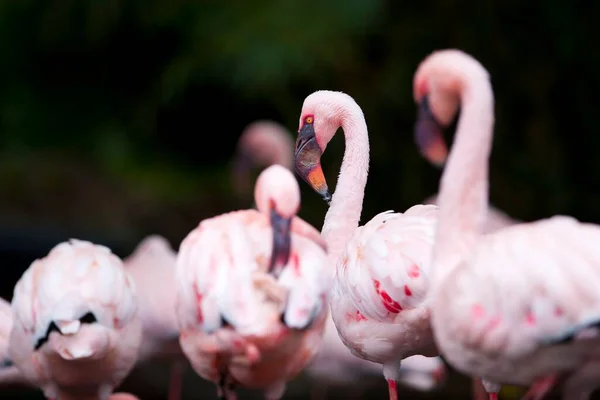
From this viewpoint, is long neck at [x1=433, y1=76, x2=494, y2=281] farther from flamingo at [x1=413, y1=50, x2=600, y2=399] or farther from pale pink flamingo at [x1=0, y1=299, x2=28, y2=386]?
pale pink flamingo at [x1=0, y1=299, x2=28, y2=386]

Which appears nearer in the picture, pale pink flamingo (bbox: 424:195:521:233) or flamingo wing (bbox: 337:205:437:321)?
flamingo wing (bbox: 337:205:437:321)

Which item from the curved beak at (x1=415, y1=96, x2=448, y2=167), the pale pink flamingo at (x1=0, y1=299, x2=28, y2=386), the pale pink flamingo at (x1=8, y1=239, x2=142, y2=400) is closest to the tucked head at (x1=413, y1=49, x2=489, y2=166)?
the curved beak at (x1=415, y1=96, x2=448, y2=167)

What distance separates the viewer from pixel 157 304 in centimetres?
490

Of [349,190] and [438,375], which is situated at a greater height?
[349,190]

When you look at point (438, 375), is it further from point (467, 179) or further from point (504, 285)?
point (504, 285)

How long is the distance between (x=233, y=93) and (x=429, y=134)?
139 inches

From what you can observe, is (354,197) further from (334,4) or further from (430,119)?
(334,4)

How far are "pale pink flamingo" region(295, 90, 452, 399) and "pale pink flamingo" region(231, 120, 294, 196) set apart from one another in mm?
2753

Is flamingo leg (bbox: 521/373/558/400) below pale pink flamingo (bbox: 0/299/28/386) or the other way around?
the other way around

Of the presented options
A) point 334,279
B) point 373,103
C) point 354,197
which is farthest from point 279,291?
point 373,103

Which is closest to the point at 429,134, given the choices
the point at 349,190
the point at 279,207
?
the point at 349,190

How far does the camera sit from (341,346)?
205 inches

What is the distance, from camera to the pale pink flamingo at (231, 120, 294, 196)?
6734mm

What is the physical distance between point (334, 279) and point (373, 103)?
3390 mm
